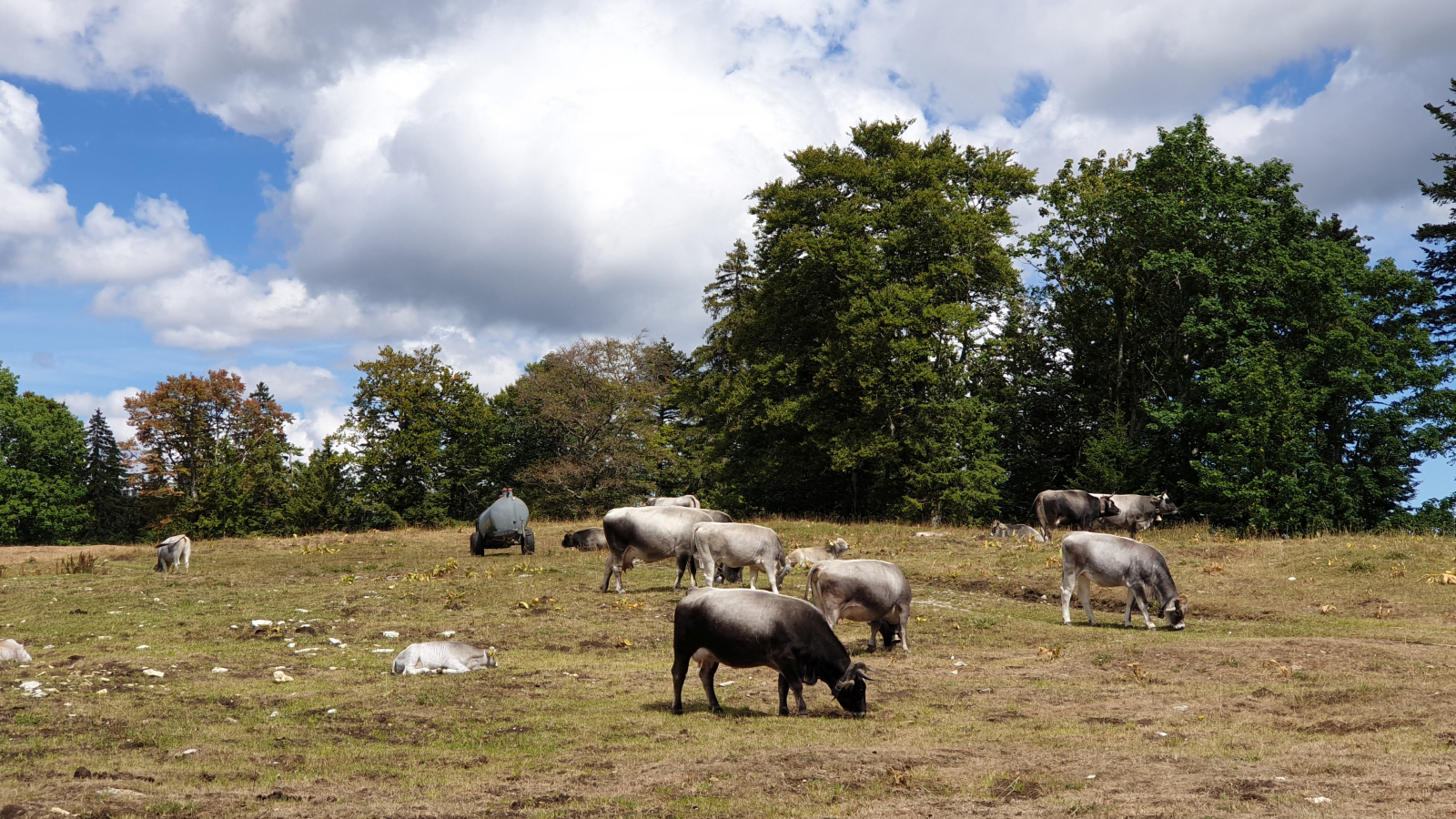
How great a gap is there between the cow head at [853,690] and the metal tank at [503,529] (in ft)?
83.1

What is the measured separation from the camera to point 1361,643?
17.8 m

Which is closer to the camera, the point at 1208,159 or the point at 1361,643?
the point at 1361,643

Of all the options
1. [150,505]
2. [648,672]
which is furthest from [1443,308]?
[150,505]

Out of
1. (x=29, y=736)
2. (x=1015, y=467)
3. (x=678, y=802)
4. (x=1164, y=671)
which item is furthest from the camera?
(x=1015, y=467)

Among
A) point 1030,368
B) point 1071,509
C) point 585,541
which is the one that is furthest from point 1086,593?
point 1030,368

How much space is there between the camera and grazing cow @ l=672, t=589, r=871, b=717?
41.3 feet

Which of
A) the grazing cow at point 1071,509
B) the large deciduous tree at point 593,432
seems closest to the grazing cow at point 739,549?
the grazing cow at point 1071,509

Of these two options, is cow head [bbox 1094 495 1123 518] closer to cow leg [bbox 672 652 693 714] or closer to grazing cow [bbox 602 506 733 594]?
grazing cow [bbox 602 506 733 594]

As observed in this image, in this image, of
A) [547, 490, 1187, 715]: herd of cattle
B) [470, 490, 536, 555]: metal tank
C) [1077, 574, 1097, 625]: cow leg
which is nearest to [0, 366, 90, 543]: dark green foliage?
[470, 490, 536, 555]: metal tank

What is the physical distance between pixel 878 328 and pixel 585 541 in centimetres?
1782

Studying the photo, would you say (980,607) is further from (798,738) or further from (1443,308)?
(1443,308)

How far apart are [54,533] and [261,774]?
76511 millimetres

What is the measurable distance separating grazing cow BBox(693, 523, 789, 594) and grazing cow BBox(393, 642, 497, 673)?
25.9 feet

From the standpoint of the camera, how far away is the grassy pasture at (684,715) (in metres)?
9.01
